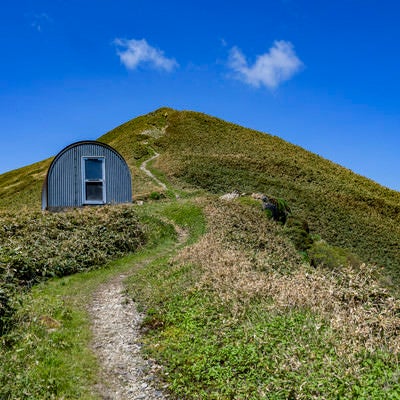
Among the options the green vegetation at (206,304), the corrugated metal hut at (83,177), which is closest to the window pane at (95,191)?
the corrugated metal hut at (83,177)

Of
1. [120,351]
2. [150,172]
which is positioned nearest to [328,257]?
[120,351]

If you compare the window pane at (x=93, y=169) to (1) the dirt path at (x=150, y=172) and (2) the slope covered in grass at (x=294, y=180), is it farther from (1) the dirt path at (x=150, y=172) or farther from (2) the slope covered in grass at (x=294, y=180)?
(2) the slope covered in grass at (x=294, y=180)

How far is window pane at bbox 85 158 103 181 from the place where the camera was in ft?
111

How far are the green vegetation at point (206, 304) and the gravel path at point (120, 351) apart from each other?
0.33 meters

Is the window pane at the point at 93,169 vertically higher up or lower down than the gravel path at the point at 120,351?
higher up

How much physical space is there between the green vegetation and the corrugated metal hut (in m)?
4.17

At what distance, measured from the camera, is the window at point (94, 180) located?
33875 mm

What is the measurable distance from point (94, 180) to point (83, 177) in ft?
2.91

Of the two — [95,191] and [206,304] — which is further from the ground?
[95,191]

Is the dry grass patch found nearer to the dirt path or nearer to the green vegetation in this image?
the green vegetation

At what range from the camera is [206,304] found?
42.3 feet

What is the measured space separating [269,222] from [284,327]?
20.9m

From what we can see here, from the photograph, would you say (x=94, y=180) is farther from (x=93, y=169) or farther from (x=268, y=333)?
(x=268, y=333)

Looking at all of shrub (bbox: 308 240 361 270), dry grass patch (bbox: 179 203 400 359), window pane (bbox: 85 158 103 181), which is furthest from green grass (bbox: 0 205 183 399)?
window pane (bbox: 85 158 103 181)
